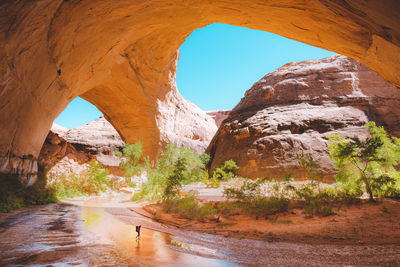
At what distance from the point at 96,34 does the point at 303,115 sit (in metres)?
17.4

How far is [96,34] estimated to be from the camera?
6.83 metres

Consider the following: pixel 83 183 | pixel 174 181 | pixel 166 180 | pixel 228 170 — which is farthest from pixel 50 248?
pixel 228 170

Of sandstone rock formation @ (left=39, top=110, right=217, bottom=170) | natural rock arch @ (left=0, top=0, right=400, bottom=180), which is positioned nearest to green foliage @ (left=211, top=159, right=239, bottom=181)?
sandstone rock formation @ (left=39, top=110, right=217, bottom=170)

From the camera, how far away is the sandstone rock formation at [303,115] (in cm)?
1620

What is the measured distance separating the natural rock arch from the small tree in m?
2.29

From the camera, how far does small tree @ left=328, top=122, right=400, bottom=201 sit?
665 centimetres

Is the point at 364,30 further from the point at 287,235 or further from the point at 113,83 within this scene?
the point at 113,83

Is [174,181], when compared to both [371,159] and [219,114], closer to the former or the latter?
[371,159]

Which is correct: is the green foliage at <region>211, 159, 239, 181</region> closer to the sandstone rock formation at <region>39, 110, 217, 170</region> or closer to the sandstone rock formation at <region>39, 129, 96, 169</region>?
the sandstone rock formation at <region>39, 110, 217, 170</region>

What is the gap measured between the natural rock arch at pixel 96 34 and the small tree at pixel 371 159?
2289mm

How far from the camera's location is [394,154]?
6.88 m

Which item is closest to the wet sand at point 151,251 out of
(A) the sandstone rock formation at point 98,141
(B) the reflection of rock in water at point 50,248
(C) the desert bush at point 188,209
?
(B) the reflection of rock in water at point 50,248

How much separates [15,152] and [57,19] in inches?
158

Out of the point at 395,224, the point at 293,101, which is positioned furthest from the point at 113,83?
the point at 293,101
